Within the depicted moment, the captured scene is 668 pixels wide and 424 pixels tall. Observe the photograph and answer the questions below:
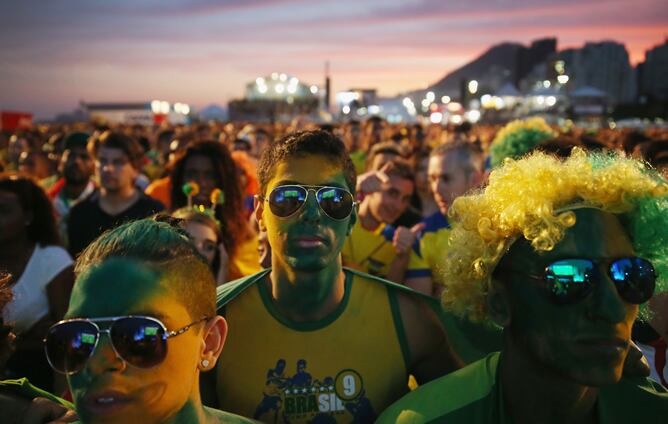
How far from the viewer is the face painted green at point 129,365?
4.84 ft

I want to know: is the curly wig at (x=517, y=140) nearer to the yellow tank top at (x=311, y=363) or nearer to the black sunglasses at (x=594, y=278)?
the yellow tank top at (x=311, y=363)

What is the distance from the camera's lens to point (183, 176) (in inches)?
197

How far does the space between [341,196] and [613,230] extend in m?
0.99

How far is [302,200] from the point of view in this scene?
233 cm

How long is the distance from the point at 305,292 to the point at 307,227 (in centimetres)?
25

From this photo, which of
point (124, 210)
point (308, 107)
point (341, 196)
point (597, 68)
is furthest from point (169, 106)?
point (597, 68)

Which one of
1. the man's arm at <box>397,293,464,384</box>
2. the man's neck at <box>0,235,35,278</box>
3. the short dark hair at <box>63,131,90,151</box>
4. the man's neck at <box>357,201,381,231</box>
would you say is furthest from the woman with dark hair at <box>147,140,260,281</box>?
the short dark hair at <box>63,131,90,151</box>

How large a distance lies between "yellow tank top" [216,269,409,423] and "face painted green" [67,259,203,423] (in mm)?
598

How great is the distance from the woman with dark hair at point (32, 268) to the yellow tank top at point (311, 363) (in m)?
1.67

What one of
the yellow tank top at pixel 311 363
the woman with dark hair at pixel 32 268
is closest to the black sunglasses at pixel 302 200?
the yellow tank top at pixel 311 363

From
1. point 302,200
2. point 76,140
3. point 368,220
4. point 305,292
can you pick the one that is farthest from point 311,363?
point 76,140

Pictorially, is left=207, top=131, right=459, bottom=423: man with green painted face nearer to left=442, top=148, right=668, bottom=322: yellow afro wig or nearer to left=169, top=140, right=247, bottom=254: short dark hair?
left=442, top=148, right=668, bottom=322: yellow afro wig

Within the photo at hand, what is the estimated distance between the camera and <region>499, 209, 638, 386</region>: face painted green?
5.51 ft

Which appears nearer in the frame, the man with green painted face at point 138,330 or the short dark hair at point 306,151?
the man with green painted face at point 138,330
